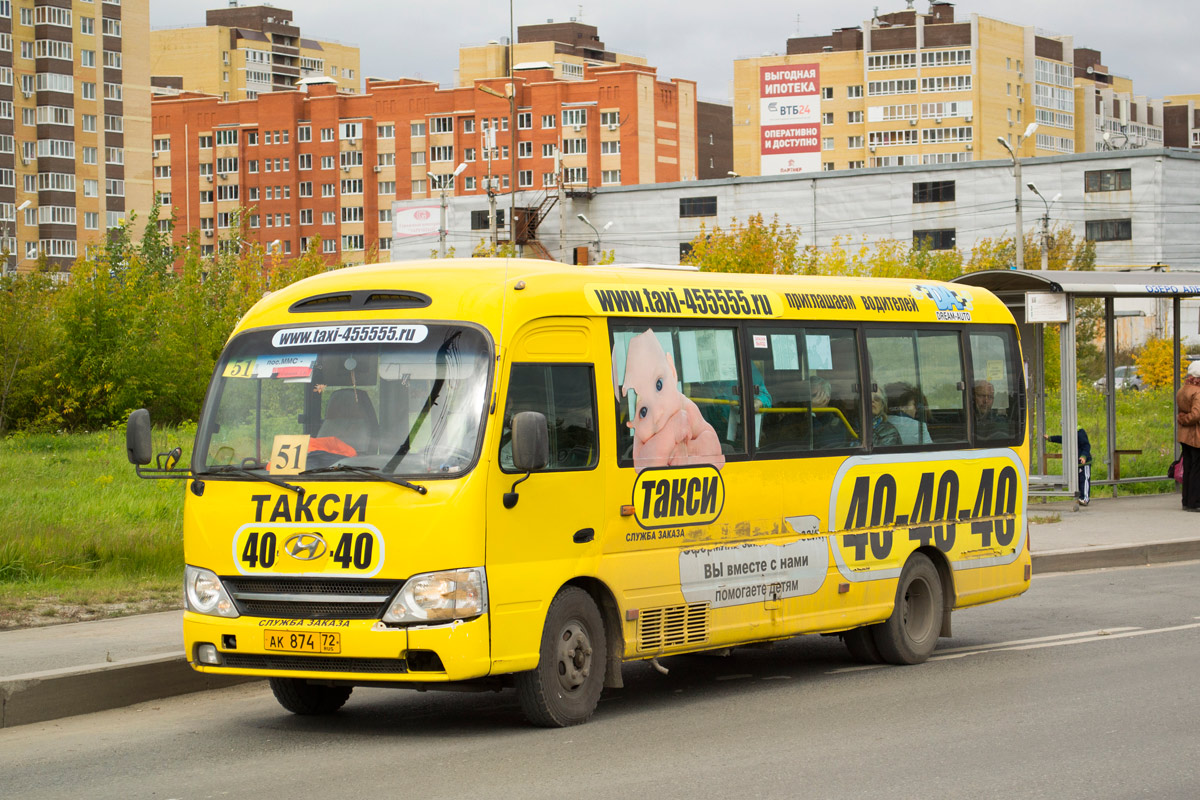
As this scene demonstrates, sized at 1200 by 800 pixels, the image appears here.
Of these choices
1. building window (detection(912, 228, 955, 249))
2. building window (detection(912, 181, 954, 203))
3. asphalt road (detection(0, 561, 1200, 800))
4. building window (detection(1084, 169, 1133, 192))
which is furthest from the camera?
building window (detection(912, 228, 955, 249))

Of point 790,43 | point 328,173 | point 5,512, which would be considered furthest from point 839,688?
point 790,43

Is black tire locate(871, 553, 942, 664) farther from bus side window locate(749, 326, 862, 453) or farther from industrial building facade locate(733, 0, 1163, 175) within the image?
industrial building facade locate(733, 0, 1163, 175)

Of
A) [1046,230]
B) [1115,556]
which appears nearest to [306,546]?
[1115,556]

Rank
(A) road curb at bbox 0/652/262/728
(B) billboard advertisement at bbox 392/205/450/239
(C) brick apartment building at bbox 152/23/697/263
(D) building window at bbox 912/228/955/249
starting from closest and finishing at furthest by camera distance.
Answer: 1. (A) road curb at bbox 0/652/262/728
2. (D) building window at bbox 912/228/955/249
3. (B) billboard advertisement at bbox 392/205/450/239
4. (C) brick apartment building at bbox 152/23/697/263

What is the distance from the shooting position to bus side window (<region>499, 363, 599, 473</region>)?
904 cm

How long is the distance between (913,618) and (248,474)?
5486mm

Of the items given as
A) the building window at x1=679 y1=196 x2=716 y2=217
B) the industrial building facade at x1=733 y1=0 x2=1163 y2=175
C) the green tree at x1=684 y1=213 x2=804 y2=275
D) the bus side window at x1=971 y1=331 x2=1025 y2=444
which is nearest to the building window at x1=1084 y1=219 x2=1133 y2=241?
the green tree at x1=684 y1=213 x2=804 y2=275

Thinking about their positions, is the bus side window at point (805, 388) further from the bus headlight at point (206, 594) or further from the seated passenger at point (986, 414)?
the bus headlight at point (206, 594)

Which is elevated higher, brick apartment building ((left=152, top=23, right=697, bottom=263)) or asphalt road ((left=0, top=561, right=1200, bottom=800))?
brick apartment building ((left=152, top=23, right=697, bottom=263))

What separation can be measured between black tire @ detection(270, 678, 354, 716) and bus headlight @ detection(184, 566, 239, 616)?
91 cm

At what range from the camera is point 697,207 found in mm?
93312

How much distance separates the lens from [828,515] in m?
11.2

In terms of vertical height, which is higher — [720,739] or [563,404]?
[563,404]

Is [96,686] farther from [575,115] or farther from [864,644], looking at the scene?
[575,115]
